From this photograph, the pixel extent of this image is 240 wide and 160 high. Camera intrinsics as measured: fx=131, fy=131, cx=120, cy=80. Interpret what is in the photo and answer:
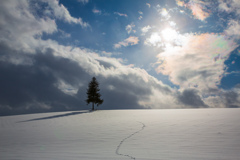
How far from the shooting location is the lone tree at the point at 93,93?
111 ft

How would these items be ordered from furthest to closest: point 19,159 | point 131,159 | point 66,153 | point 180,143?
1. point 180,143
2. point 66,153
3. point 19,159
4. point 131,159

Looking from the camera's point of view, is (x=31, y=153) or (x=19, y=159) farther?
(x=31, y=153)

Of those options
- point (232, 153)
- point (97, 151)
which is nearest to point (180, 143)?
point (232, 153)

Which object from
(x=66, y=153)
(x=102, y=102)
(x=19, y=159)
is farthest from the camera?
(x=102, y=102)

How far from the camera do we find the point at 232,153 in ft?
15.7

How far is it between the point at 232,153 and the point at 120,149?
4.23 meters

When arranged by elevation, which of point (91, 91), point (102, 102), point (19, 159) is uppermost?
point (91, 91)

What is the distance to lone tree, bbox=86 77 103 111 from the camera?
1329 inches

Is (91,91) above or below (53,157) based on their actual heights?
above

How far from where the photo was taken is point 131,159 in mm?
4656

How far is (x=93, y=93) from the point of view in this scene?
113ft

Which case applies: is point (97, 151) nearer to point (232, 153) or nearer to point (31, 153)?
point (31, 153)

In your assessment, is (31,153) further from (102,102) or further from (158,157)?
(102,102)

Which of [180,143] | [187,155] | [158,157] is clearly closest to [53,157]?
[158,157]
